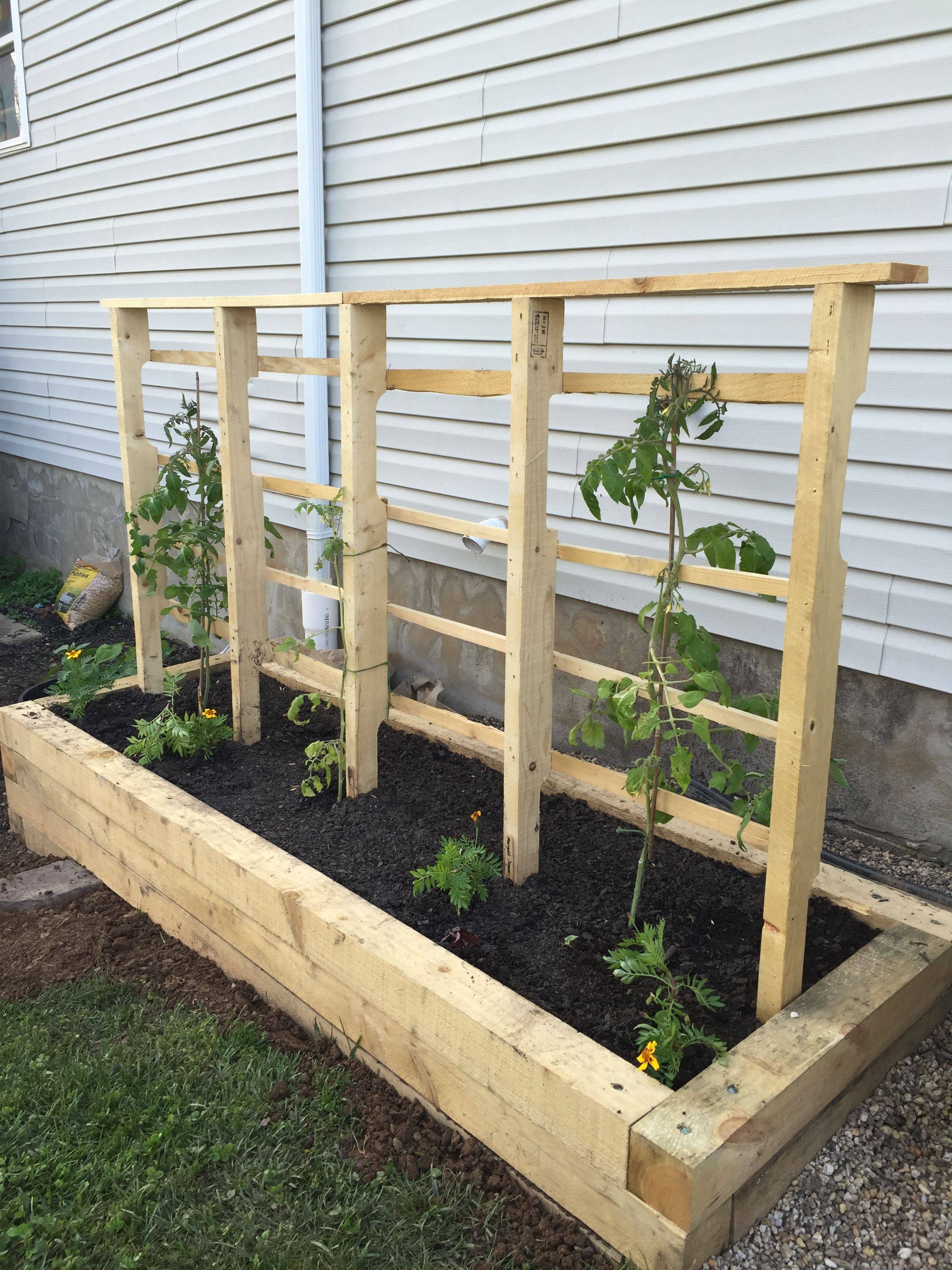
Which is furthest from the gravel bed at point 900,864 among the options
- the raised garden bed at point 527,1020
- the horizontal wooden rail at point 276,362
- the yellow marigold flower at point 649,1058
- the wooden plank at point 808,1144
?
the horizontal wooden rail at point 276,362

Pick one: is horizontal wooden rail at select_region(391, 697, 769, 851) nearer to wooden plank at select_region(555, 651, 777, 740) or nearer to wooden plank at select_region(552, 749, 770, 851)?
wooden plank at select_region(552, 749, 770, 851)

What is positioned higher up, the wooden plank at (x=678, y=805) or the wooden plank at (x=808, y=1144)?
the wooden plank at (x=678, y=805)

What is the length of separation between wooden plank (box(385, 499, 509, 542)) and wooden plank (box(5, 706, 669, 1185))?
0.99 metres

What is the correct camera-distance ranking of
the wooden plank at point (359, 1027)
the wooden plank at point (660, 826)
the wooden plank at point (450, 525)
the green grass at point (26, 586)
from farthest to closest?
the green grass at point (26, 586) < the wooden plank at point (450, 525) < the wooden plank at point (660, 826) < the wooden plank at point (359, 1027)

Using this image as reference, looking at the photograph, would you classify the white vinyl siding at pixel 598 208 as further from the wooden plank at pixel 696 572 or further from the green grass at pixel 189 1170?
the green grass at pixel 189 1170

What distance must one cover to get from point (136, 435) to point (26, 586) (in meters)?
4.39

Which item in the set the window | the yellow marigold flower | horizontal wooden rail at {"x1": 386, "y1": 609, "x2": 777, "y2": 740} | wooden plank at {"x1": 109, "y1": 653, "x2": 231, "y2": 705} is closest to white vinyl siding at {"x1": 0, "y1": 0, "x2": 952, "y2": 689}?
horizontal wooden rail at {"x1": 386, "y1": 609, "x2": 777, "y2": 740}

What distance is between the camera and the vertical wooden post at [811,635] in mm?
1799

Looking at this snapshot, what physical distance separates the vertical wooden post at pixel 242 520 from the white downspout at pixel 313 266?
2.41 feet

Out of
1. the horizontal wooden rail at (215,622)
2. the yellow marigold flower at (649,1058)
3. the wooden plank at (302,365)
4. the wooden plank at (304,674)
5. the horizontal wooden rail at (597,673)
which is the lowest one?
the yellow marigold flower at (649,1058)

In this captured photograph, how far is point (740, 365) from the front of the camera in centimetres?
329

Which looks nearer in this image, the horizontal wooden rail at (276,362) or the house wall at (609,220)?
the house wall at (609,220)

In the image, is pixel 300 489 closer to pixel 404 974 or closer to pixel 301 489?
pixel 301 489

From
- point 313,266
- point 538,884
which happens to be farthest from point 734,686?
point 313,266
